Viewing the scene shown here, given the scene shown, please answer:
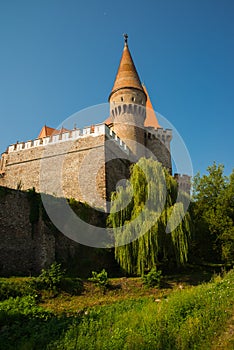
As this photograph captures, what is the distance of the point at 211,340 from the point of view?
20.1ft

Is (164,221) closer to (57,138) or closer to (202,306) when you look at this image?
(202,306)

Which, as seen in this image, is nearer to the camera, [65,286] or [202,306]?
[202,306]

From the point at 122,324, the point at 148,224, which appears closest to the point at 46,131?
the point at 148,224

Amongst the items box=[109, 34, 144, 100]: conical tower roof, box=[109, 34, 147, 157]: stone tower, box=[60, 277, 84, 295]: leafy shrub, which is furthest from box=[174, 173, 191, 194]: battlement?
box=[60, 277, 84, 295]: leafy shrub

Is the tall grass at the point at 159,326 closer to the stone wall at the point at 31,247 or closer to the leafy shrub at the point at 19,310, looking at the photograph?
the leafy shrub at the point at 19,310

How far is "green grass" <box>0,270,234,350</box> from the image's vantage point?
632cm

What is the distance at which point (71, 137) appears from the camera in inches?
836

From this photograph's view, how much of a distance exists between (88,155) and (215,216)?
334 inches

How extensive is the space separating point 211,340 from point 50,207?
9.84m

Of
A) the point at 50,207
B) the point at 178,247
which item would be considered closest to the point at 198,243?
the point at 178,247

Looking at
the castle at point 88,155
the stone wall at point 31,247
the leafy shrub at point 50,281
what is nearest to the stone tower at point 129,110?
the castle at point 88,155

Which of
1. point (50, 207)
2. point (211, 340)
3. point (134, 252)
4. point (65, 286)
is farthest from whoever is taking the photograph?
point (50, 207)

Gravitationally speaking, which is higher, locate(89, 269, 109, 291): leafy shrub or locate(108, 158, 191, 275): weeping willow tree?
locate(108, 158, 191, 275): weeping willow tree

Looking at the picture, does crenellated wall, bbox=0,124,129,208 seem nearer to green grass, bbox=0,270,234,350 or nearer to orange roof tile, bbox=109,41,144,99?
orange roof tile, bbox=109,41,144,99
